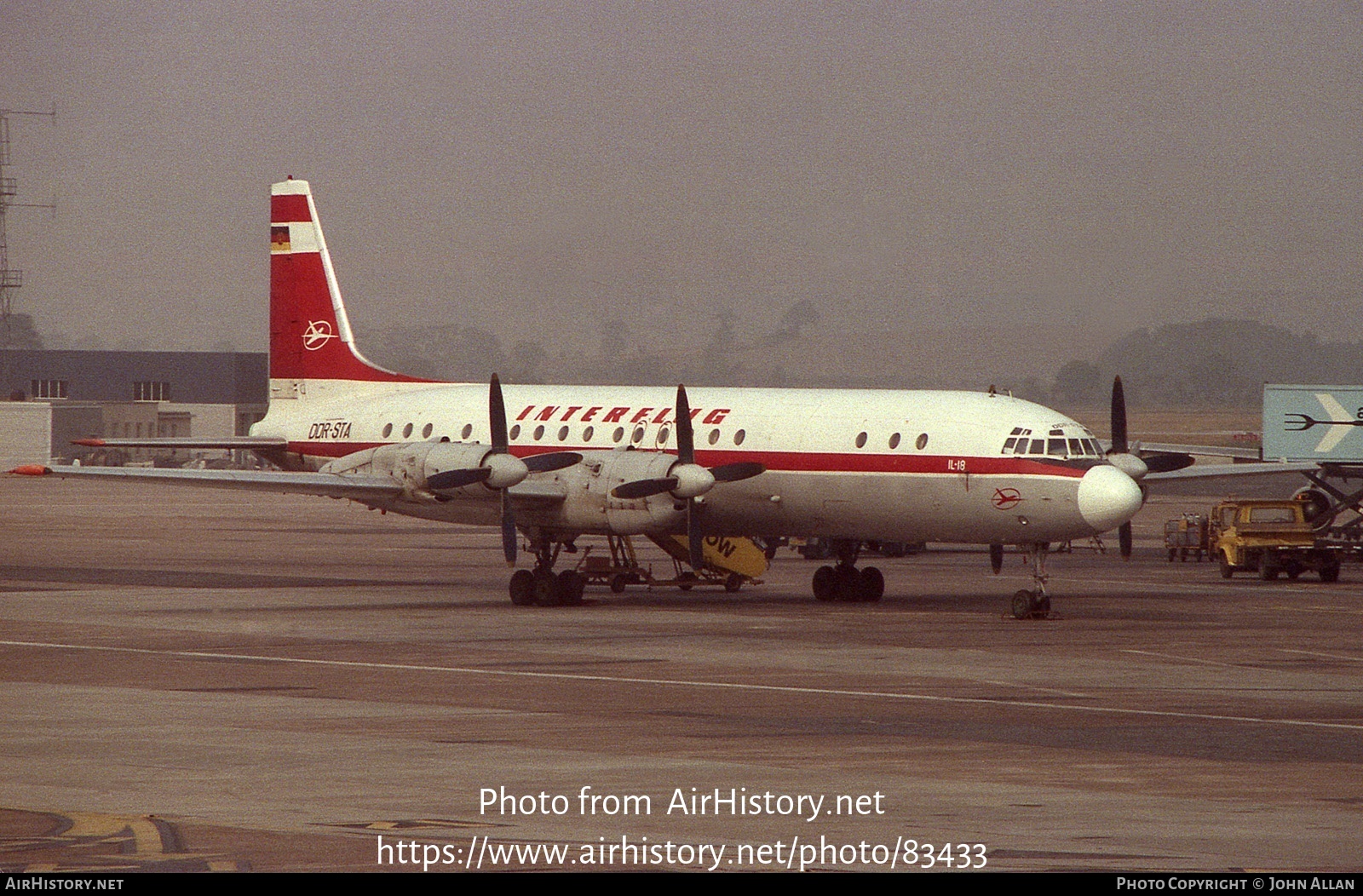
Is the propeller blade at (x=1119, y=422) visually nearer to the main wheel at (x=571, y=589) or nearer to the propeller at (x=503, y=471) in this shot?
the propeller at (x=503, y=471)

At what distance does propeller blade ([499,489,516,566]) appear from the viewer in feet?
111

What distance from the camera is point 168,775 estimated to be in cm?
1609

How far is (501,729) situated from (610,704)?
7.93 ft

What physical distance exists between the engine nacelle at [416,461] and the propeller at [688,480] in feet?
7.50

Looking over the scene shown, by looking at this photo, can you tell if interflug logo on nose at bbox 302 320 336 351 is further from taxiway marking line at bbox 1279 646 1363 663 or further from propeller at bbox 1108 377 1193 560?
taxiway marking line at bbox 1279 646 1363 663

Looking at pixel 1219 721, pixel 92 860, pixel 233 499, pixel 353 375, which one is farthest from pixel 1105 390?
pixel 92 860

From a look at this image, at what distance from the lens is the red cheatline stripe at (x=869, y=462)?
3291 centimetres

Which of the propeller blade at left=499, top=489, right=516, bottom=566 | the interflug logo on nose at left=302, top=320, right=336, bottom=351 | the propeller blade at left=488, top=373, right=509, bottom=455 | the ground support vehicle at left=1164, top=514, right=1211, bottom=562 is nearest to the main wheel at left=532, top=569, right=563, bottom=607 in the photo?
the propeller blade at left=499, top=489, right=516, bottom=566

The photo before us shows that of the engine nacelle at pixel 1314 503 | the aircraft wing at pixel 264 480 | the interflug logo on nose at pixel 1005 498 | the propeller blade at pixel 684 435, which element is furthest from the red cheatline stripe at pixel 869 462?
the engine nacelle at pixel 1314 503

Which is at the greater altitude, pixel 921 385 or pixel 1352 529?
pixel 921 385

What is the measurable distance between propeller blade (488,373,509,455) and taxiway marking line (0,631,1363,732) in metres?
9.41

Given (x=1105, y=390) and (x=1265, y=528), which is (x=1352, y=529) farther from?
(x=1105, y=390)

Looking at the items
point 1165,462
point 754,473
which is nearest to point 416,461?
point 754,473

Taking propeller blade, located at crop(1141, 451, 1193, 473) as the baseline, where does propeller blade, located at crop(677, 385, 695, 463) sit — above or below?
above
